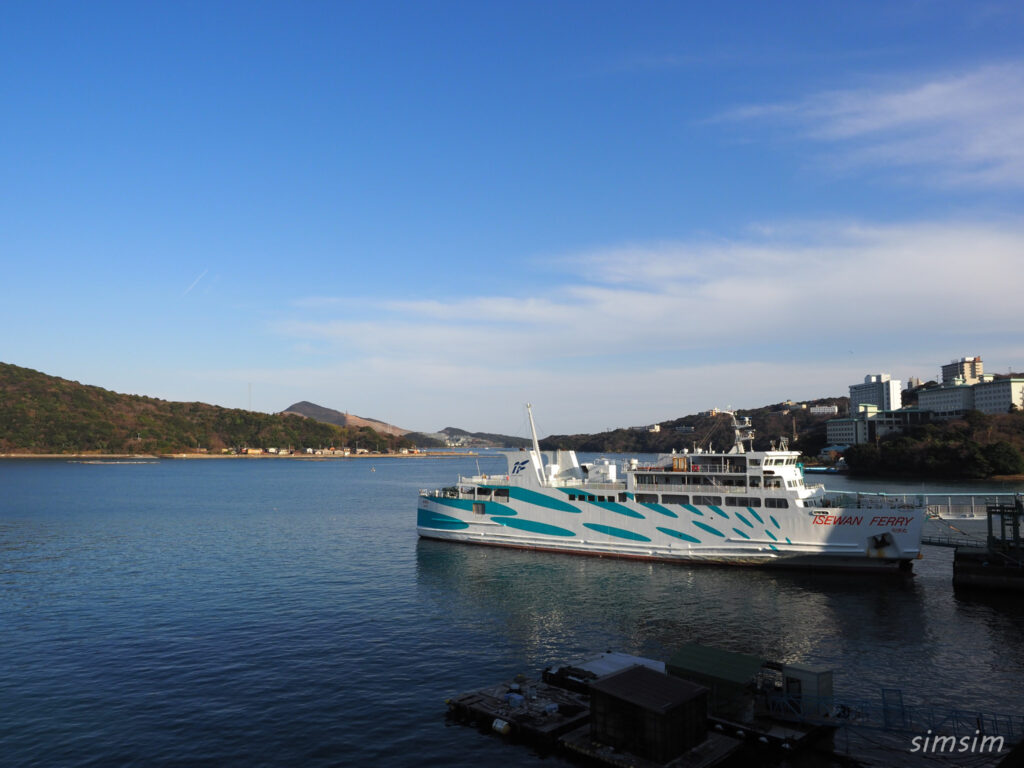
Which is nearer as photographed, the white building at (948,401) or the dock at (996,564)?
the dock at (996,564)

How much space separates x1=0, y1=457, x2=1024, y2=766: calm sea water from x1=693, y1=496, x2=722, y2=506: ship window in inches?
181

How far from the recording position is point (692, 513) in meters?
45.9

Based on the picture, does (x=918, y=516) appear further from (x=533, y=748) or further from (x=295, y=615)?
(x=295, y=615)

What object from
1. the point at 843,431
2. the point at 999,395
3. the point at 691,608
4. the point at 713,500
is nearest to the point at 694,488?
the point at 713,500

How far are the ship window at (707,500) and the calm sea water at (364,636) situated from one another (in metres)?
4.61

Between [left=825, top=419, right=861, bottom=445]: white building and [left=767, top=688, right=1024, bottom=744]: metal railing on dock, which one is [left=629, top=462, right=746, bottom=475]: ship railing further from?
[left=825, top=419, right=861, bottom=445]: white building

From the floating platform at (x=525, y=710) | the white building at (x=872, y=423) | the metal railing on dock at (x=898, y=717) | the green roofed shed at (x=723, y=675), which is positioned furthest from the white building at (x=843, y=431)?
the floating platform at (x=525, y=710)

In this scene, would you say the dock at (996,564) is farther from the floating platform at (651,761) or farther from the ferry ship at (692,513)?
the floating platform at (651,761)

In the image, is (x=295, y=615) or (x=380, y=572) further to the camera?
(x=380, y=572)

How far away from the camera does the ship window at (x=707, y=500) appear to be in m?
45.2

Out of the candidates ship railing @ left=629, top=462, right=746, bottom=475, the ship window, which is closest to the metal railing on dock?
the ship window

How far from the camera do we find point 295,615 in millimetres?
34500

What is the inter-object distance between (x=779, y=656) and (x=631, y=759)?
11969 mm

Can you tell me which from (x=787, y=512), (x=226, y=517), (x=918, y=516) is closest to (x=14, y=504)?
(x=226, y=517)
